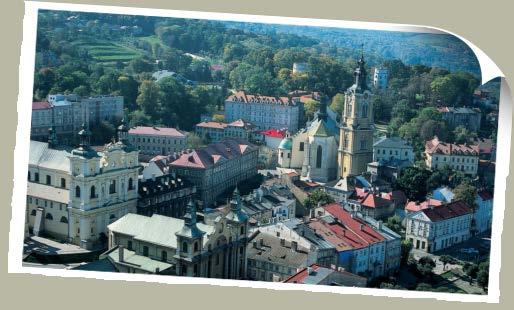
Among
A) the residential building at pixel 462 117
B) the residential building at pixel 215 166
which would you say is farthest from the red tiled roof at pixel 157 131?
the residential building at pixel 462 117

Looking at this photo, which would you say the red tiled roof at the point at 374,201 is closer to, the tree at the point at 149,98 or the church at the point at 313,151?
the church at the point at 313,151

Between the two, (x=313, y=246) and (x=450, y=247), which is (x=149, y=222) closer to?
(x=313, y=246)

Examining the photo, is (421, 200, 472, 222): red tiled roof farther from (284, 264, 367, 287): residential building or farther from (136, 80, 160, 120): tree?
(136, 80, 160, 120): tree

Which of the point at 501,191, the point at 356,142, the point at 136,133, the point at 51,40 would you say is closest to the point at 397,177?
the point at 356,142

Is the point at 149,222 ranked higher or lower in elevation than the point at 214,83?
lower

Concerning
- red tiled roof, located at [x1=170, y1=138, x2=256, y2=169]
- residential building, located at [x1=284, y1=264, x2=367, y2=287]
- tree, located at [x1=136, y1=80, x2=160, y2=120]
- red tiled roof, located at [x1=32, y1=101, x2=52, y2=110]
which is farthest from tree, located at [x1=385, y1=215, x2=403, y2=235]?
red tiled roof, located at [x1=32, y1=101, x2=52, y2=110]

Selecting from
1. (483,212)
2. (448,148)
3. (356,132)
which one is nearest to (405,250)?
(483,212)

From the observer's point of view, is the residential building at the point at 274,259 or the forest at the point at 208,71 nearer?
the residential building at the point at 274,259

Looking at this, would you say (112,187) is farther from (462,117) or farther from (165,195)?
(462,117)
